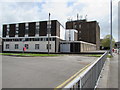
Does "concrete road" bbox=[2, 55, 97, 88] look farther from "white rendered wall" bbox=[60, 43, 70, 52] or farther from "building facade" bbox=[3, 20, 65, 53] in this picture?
"white rendered wall" bbox=[60, 43, 70, 52]

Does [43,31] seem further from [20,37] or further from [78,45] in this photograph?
[78,45]

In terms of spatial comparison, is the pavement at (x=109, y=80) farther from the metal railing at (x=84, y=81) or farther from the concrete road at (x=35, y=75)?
the concrete road at (x=35, y=75)

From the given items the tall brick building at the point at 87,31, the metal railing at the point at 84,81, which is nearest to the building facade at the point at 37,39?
the tall brick building at the point at 87,31

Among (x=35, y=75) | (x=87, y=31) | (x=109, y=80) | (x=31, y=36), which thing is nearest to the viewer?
(x=109, y=80)

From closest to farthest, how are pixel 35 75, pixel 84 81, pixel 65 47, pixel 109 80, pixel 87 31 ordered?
pixel 84 81
pixel 109 80
pixel 35 75
pixel 65 47
pixel 87 31

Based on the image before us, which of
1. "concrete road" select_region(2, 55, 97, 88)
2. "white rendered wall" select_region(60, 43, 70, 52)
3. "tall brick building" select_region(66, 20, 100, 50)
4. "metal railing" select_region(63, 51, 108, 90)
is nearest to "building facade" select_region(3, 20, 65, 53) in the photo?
"white rendered wall" select_region(60, 43, 70, 52)

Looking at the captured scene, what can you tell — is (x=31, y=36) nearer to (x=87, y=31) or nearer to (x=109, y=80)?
(x=87, y=31)

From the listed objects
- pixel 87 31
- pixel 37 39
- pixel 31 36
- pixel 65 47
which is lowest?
pixel 65 47

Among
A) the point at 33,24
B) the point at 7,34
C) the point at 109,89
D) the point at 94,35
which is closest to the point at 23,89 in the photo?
the point at 109,89

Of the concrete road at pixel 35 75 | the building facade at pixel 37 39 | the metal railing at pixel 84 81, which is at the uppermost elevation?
the building facade at pixel 37 39

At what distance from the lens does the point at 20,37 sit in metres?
41.9

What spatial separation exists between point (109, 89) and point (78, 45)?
32.7m

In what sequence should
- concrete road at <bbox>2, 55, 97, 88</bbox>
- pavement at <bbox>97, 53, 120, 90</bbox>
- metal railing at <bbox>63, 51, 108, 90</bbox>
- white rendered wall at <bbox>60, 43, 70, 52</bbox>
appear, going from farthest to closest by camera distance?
1. white rendered wall at <bbox>60, 43, 70, 52</bbox>
2. concrete road at <bbox>2, 55, 97, 88</bbox>
3. pavement at <bbox>97, 53, 120, 90</bbox>
4. metal railing at <bbox>63, 51, 108, 90</bbox>

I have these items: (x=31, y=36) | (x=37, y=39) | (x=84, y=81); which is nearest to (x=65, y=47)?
(x=37, y=39)
